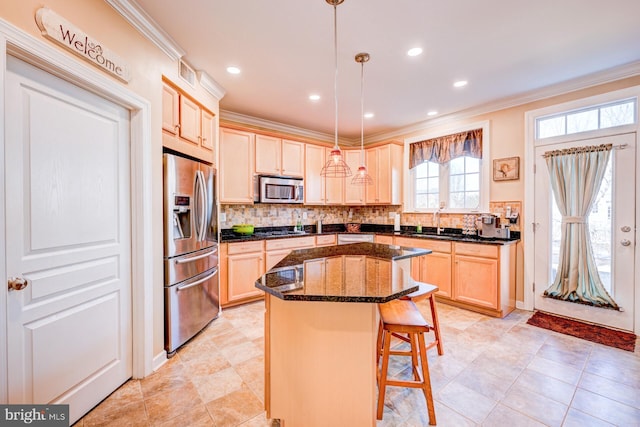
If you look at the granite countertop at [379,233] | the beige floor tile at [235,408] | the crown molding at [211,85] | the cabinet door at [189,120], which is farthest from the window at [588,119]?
the beige floor tile at [235,408]

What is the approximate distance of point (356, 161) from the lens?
16.3ft

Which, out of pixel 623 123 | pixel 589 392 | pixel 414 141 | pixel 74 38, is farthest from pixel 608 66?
pixel 74 38

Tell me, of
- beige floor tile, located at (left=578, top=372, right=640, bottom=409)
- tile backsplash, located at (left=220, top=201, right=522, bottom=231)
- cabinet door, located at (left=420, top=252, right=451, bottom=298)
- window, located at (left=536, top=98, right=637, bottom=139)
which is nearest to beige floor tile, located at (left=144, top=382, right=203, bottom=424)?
tile backsplash, located at (left=220, top=201, right=522, bottom=231)

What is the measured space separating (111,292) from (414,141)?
440 cm

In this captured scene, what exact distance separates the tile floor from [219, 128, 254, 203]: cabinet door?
180 cm

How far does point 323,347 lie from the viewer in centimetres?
138

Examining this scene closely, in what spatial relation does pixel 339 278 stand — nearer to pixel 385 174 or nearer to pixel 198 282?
pixel 198 282

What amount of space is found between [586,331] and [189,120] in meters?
4.58

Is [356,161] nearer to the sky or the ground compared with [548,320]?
nearer to the sky

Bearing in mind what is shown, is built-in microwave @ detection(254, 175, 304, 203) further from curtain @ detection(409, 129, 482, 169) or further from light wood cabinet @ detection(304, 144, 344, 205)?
curtain @ detection(409, 129, 482, 169)

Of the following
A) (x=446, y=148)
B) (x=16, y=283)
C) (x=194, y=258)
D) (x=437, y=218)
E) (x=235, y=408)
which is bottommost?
(x=235, y=408)

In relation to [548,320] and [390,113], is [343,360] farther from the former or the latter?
[390,113]

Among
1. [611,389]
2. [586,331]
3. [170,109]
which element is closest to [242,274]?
[170,109]

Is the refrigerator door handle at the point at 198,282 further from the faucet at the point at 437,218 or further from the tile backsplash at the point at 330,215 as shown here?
the faucet at the point at 437,218
